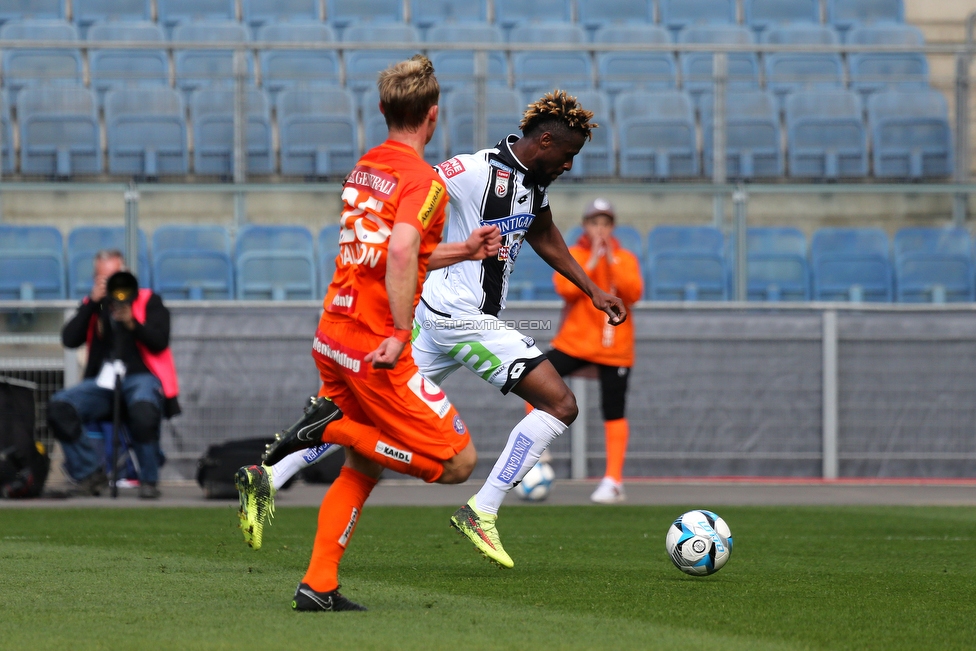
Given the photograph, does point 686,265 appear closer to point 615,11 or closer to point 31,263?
point 615,11

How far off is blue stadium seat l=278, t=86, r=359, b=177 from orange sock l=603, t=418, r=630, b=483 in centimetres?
511

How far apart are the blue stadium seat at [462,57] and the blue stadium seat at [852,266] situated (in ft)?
12.3

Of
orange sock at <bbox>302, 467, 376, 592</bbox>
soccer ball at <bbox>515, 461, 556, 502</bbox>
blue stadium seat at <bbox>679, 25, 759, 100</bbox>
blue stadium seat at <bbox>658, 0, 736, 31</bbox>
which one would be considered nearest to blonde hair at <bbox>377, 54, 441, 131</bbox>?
orange sock at <bbox>302, 467, 376, 592</bbox>

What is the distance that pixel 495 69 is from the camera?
14.3 metres

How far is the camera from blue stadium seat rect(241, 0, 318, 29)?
1703cm

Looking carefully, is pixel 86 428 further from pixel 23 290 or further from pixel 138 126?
pixel 138 126

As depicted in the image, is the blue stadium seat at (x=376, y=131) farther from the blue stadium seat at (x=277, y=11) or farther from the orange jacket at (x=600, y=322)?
the orange jacket at (x=600, y=322)

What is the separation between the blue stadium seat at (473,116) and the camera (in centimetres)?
1354

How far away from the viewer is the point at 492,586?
561 cm

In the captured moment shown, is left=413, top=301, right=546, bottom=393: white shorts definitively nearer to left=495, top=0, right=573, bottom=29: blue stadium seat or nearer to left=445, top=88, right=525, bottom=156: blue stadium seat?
left=445, top=88, right=525, bottom=156: blue stadium seat

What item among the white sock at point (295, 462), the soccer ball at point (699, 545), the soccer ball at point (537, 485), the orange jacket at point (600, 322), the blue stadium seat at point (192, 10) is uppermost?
the blue stadium seat at point (192, 10)

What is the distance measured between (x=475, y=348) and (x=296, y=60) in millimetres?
9161

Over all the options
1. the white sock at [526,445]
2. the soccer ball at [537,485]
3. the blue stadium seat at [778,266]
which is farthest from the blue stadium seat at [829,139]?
the white sock at [526,445]

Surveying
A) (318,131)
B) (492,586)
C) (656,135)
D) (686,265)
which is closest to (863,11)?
(656,135)
